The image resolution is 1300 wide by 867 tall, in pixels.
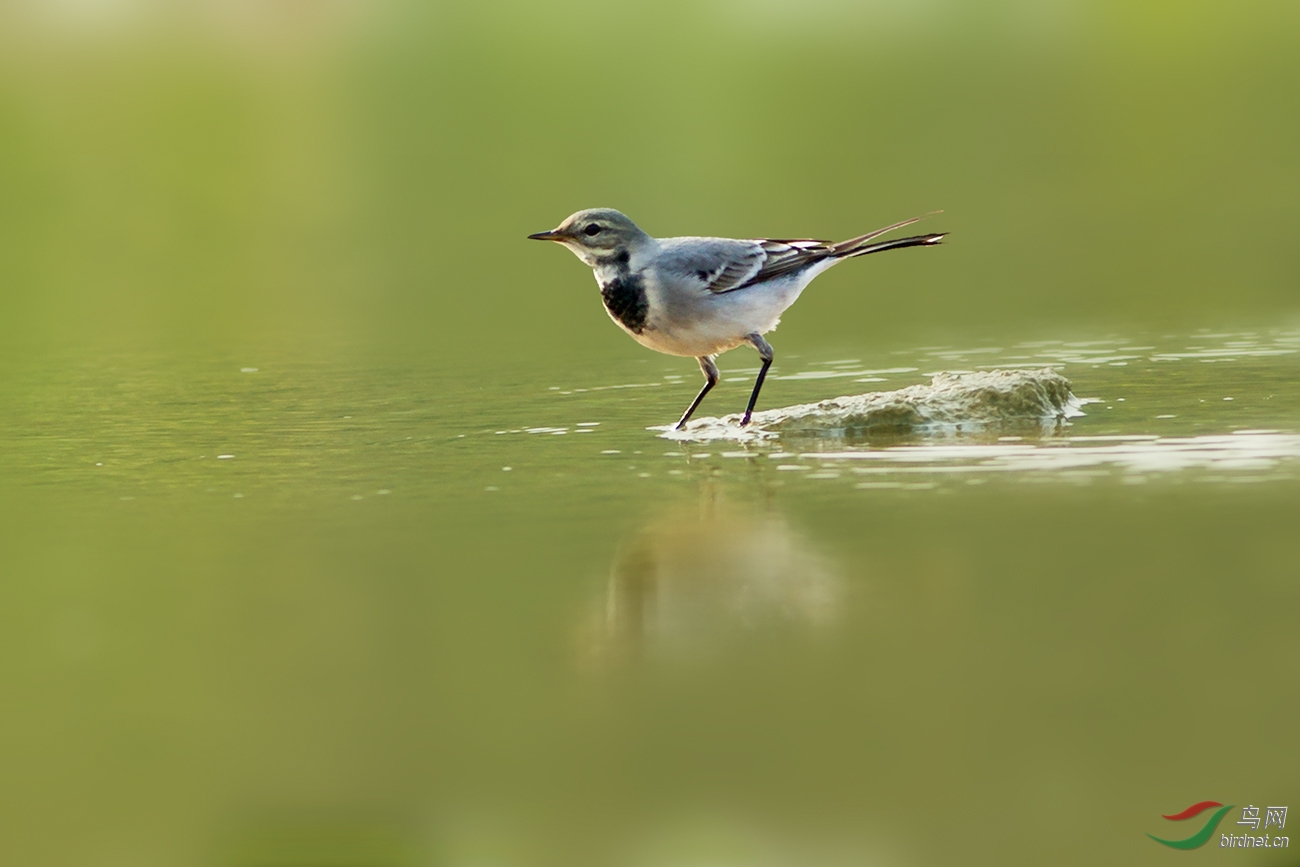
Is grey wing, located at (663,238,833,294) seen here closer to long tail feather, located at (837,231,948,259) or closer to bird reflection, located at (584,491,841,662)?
long tail feather, located at (837,231,948,259)

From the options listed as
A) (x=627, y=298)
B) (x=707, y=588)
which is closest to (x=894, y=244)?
(x=627, y=298)

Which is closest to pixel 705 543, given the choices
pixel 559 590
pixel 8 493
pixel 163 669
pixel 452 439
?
pixel 559 590

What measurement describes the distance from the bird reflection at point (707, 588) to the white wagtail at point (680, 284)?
10.4ft

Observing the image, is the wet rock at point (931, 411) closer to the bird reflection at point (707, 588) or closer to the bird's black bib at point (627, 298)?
the bird's black bib at point (627, 298)

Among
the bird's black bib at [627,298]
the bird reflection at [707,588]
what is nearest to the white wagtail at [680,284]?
the bird's black bib at [627,298]

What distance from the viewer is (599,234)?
1102 cm

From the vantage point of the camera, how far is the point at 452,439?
10.5 meters

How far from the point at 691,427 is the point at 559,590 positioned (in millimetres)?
4391

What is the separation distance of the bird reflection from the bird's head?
349 cm

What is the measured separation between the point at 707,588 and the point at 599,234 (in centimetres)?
479

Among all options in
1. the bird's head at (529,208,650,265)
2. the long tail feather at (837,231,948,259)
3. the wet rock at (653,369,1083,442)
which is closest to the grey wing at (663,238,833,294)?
the long tail feather at (837,231,948,259)

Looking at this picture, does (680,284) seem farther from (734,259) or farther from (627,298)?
(734,259)

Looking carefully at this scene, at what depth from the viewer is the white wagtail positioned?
10.9 meters

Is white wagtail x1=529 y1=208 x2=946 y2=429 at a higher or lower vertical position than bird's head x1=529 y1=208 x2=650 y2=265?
lower
